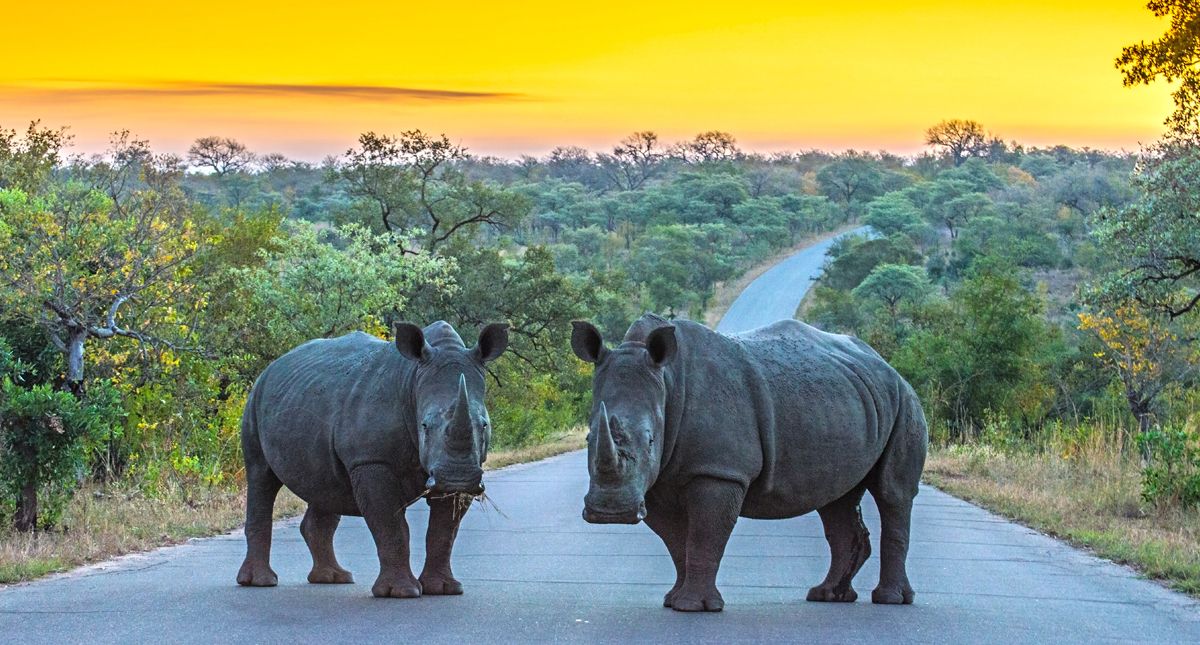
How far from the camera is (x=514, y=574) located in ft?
37.6

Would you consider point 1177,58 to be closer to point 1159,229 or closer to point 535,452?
point 1159,229

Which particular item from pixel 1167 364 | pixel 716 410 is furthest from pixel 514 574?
pixel 1167 364

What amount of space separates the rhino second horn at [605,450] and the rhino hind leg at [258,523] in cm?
327

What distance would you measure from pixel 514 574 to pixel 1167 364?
20957mm

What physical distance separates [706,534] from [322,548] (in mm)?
3177

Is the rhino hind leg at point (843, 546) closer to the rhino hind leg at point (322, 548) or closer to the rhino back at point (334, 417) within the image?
the rhino back at point (334, 417)

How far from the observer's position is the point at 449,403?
9.26m

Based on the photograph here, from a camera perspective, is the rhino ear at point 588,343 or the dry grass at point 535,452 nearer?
the rhino ear at point 588,343

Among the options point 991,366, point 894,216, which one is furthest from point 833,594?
point 894,216

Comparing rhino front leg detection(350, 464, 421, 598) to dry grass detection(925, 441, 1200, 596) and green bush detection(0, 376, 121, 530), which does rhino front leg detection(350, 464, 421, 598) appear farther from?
dry grass detection(925, 441, 1200, 596)

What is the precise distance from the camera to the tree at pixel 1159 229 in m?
19.3

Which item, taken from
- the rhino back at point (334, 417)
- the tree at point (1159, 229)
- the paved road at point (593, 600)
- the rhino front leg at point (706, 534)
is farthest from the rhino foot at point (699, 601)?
the tree at point (1159, 229)

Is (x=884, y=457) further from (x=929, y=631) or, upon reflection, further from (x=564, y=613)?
(x=564, y=613)

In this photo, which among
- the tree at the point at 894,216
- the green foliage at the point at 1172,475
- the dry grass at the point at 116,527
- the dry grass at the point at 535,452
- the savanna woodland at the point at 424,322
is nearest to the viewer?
the dry grass at the point at 116,527
